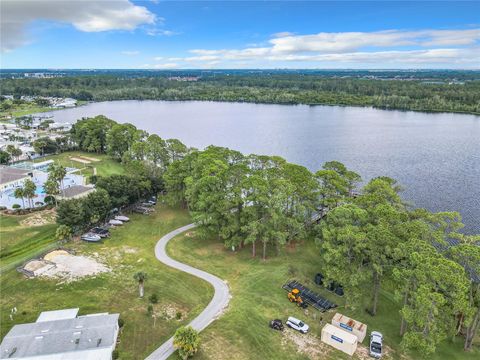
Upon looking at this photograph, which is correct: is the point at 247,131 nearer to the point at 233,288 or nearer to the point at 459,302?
the point at 233,288

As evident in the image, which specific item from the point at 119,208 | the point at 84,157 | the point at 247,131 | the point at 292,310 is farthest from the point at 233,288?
the point at 247,131

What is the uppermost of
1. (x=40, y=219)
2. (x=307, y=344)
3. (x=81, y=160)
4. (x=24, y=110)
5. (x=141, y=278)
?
(x=24, y=110)

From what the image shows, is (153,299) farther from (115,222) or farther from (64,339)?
(115,222)

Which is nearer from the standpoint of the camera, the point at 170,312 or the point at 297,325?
the point at 297,325

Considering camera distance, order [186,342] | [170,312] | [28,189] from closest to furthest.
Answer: [186,342]
[170,312]
[28,189]

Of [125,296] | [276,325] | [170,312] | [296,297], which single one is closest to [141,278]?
[125,296]

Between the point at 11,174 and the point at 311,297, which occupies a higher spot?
the point at 11,174
